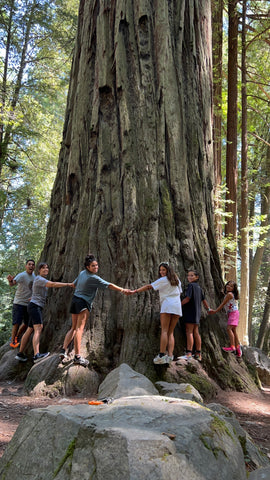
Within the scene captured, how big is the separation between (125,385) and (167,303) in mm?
1776

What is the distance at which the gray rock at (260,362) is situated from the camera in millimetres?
7586

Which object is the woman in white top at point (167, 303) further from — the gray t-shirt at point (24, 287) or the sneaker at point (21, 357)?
the gray t-shirt at point (24, 287)

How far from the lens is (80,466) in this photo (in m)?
1.79

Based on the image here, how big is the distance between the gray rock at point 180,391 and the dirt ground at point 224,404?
757 millimetres

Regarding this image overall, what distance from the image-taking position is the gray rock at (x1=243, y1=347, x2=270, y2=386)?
24.9 feet

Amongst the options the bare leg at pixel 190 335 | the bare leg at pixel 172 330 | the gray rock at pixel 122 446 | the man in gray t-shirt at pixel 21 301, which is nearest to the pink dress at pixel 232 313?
the bare leg at pixel 190 335

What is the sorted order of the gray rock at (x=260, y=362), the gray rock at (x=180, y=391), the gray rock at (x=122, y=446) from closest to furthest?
the gray rock at (x=122, y=446) < the gray rock at (x=180, y=391) < the gray rock at (x=260, y=362)

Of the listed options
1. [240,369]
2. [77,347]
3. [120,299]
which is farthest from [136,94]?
[240,369]

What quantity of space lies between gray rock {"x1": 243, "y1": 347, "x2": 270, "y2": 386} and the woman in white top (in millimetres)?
3089

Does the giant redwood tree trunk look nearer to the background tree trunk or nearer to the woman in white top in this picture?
the woman in white top

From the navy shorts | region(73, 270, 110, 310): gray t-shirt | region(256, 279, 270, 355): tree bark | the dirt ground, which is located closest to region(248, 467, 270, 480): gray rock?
the dirt ground

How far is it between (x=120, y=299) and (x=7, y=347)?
8.27ft

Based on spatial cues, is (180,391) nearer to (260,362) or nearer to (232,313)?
(232,313)

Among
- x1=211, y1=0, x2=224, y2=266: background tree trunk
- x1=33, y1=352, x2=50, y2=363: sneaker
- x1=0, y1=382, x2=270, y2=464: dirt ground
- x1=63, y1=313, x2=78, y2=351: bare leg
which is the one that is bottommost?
x1=0, y1=382, x2=270, y2=464: dirt ground
